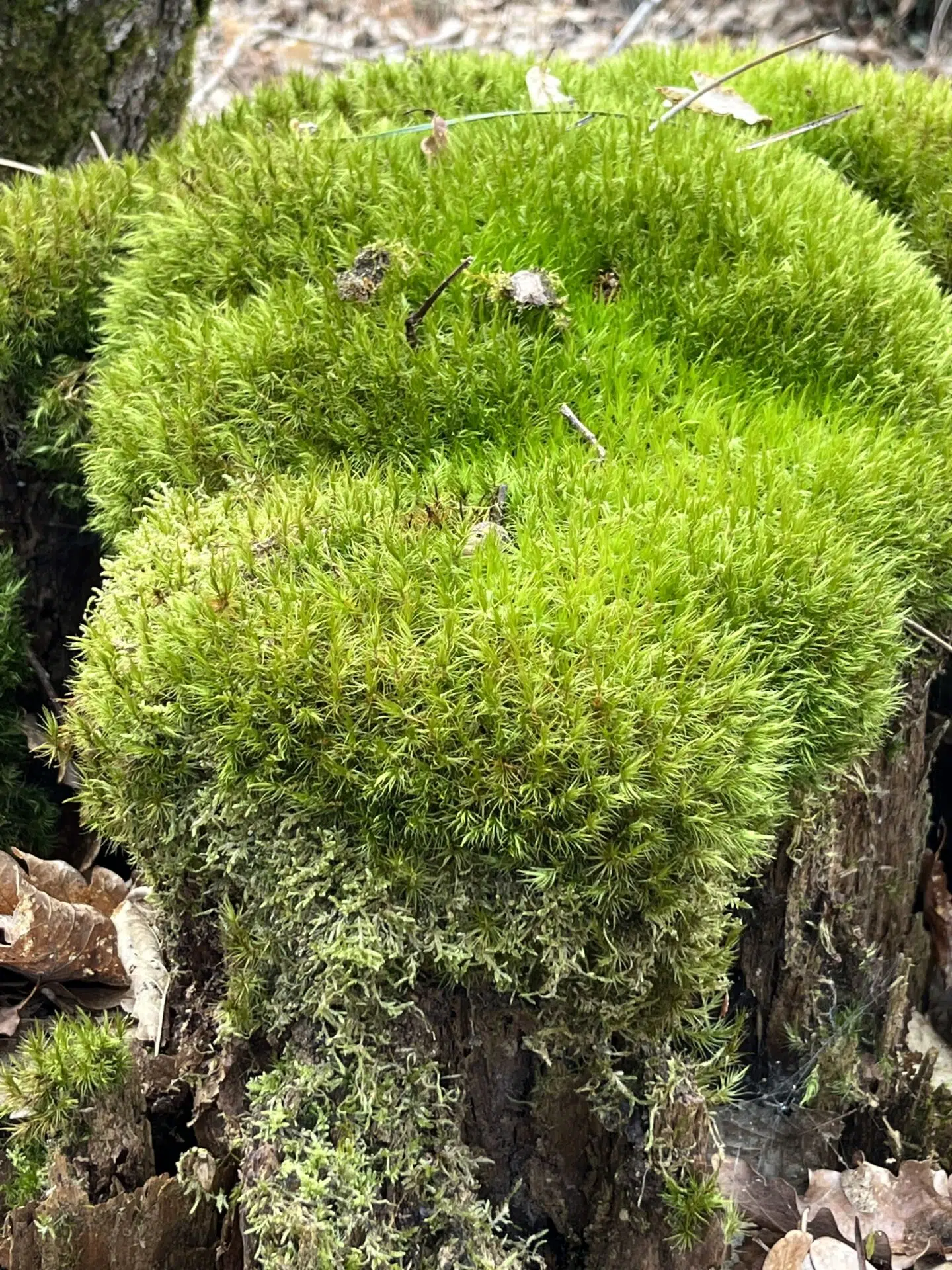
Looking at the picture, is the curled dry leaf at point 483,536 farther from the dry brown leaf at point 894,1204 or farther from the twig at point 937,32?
the twig at point 937,32

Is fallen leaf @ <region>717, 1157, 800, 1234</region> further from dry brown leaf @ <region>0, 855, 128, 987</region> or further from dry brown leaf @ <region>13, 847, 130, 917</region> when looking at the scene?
dry brown leaf @ <region>13, 847, 130, 917</region>

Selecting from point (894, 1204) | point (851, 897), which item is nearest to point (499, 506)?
point (851, 897)

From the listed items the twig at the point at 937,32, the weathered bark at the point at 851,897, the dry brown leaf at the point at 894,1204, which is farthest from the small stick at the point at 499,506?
the twig at the point at 937,32

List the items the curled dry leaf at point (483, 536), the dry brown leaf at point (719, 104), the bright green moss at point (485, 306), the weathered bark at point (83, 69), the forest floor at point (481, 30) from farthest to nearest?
the forest floor at point (481, 30) < the weathered bark at point (83, 69) < the dry brown leaf at point (719, 104) < the bright green moss at point (485, 306) < the curled dry leaf at point (483, 536)

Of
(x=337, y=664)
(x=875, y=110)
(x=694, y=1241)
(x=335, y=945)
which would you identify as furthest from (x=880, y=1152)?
(x=875, y=110)

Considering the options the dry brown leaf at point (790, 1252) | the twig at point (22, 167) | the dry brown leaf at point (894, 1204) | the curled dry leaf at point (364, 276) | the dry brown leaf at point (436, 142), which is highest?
the dry brown leaf at point (436, 142)
